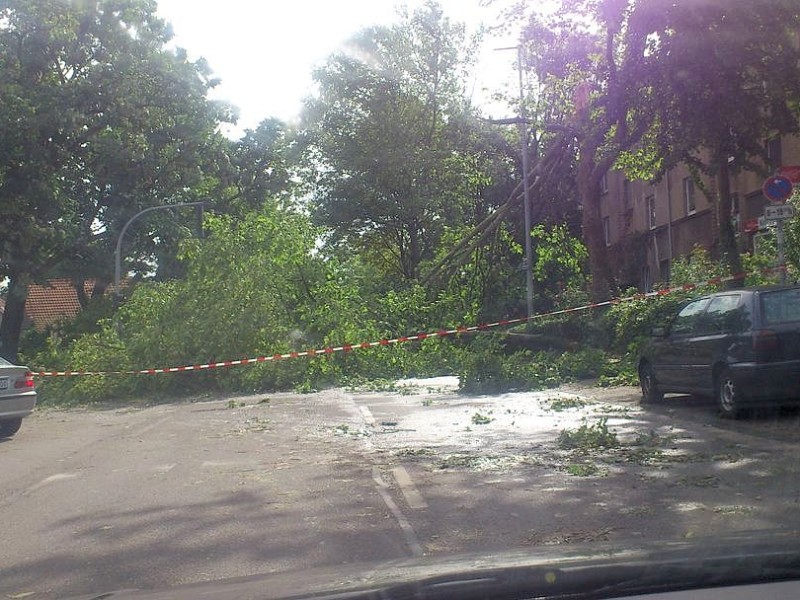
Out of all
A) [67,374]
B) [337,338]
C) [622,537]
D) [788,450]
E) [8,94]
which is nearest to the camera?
[622,537]

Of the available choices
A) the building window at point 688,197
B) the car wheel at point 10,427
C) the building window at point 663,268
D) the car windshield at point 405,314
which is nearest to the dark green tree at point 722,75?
the car windshield at point 405,314

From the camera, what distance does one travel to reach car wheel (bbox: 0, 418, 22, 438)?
1419cm

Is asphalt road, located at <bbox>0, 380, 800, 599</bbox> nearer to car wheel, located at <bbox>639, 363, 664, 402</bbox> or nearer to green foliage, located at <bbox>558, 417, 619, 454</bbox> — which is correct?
green foliage, located at <bbox>558, 417, 619, 454</bbox>

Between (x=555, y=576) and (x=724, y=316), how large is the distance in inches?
366

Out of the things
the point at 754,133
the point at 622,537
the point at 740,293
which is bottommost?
the point at 622,537

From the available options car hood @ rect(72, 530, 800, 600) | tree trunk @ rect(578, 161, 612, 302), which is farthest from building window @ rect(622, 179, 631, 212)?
car hood @ rect(72, 530, 800, 600)

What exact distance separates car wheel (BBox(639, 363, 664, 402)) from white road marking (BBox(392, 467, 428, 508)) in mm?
5905

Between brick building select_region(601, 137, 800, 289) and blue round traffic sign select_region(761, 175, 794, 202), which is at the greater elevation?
brick building select_region(601, 137, 800, 289)

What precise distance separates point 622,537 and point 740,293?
671 centimetres

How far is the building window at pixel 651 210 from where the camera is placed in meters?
42.1

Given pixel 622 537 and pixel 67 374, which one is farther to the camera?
pixel 67 374

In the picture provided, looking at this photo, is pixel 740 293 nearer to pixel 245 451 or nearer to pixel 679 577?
pixel 245 451

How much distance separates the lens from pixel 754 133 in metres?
14.5

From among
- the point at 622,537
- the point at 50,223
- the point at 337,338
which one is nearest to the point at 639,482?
the point at 622,537
